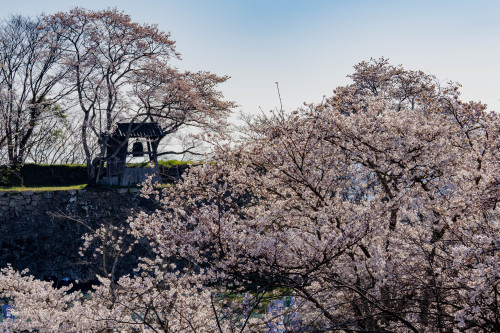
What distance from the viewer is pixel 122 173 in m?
19.5

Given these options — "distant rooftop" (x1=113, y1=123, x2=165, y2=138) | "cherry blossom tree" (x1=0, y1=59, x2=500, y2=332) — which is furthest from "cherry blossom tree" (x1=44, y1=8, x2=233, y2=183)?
"cherry blossom tree" (x1=0, y1=59, x2=500, y2=332)

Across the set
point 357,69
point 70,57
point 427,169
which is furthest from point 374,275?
point 357,69

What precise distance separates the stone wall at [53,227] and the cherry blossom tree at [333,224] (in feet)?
32.1

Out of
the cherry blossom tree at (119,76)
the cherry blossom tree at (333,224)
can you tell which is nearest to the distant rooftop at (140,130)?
the cherry blossom tree at (119,76)

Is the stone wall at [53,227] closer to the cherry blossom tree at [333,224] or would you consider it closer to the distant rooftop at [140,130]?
the distant rooftop at [140,130]

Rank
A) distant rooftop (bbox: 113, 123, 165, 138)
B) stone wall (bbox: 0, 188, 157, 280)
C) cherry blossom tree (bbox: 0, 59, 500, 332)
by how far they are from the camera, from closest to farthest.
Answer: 1. cherry blossom tree (bbox: 0, 59, 500, 332)
2. stone wall (bbox: 0, 188, 157, 280)
3. distant rooftop (bbox: 113, 123, 165, 138)

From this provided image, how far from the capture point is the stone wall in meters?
16.2

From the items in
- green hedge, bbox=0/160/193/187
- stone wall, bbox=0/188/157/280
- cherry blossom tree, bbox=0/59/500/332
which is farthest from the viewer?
green hedge, bbox=0/160/193/187

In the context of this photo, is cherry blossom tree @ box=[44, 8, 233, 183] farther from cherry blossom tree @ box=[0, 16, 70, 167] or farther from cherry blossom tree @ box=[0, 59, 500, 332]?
cherry blossom tree @ box=[0, 59, 500, 332]

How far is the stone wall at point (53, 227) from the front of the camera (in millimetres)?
16172

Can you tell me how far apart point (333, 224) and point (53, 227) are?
14.4 meters

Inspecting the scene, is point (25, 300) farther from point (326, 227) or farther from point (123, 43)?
point (123, 43)

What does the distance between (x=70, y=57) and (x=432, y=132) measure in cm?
1730

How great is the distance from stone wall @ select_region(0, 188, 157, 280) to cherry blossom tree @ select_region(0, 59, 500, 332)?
979 centimetres
